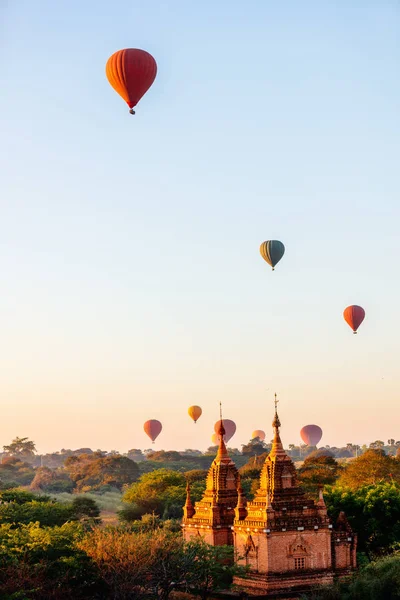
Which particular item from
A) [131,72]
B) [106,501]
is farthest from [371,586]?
[106,501]

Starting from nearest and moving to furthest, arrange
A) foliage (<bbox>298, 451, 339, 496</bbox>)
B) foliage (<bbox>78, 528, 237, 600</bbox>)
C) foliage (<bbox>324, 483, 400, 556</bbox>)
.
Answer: foliage (<bbox>78, 528, 237, 600</bbox>) < foliage (<bbox>324, 483, 400, 556</bbox>) < foliage (<bbox>298, 451, 339, 496</bbox>)

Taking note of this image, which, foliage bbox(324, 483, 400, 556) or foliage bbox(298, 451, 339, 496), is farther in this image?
foliage bbox(298, 451, 339, 496)

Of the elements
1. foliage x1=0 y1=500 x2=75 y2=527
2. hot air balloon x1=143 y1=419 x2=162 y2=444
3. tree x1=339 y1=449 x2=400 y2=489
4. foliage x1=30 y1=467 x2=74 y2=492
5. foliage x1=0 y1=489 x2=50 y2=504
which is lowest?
foliage x1=0 y1=500 x2=75 y2=527

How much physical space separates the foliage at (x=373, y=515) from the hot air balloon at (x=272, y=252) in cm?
2109

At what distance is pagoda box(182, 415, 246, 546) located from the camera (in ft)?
161

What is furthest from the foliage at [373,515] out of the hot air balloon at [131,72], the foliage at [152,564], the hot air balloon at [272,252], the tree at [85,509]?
the tree at [85,509]

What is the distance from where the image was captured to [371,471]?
82.1 metres

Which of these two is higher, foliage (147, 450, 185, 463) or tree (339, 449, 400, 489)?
foliage (147, 450, 185, 463)

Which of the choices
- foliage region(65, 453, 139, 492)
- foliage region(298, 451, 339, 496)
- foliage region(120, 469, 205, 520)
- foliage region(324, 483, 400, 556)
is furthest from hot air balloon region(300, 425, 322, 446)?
foliage region(324, 483, 400, 556)

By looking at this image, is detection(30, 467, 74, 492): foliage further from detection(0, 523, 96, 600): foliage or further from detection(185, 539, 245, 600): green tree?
detection(0, 523, 96, 600): foliage

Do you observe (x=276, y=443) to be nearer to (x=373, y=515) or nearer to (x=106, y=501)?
(x=373, y=515)

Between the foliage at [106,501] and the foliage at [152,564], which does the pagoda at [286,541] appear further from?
the foliage at [106,501]

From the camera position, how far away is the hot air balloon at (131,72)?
171 ft

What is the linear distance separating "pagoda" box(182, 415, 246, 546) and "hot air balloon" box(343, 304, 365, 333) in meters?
28.9
